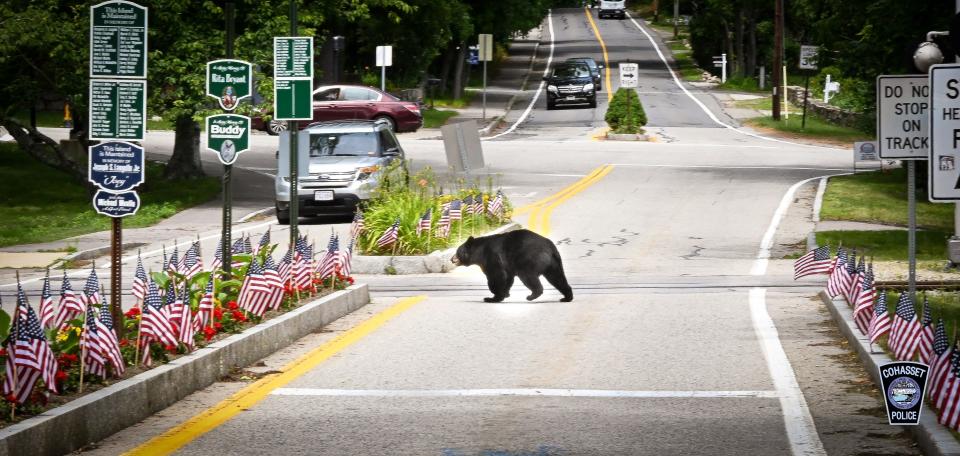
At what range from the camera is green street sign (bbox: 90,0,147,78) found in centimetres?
1075

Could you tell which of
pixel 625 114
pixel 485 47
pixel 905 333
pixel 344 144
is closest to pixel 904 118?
pixel 905 333

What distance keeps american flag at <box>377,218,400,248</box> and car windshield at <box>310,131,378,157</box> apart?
7366mm

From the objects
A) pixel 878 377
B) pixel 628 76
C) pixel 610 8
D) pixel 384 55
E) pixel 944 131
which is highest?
pixel 610 8

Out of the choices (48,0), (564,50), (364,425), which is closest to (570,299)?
(364,425)

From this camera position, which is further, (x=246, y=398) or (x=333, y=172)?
(x=333, y=172)

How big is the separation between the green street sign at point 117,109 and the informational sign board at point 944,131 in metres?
5.40

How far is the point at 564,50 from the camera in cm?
9562

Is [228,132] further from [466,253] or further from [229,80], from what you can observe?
[466,253]

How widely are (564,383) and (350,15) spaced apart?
22033 mm

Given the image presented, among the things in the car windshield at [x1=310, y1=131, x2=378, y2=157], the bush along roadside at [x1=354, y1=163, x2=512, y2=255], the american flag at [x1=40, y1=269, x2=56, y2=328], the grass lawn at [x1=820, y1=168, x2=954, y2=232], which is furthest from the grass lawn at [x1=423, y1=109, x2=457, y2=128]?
the american flag at [x1=40, y1=269, x2=56, y2=328]

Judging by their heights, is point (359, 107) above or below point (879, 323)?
above

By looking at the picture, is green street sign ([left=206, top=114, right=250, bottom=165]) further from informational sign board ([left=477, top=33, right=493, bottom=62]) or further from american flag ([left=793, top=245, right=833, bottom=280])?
informational sign board ([left=477, top=33, right=493, bottom=62])

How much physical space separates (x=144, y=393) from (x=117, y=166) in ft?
6.40

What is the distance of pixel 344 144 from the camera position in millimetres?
28266
